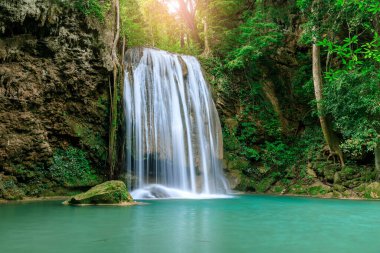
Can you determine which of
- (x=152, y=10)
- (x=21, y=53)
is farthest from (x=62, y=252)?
(x=152, y=10)

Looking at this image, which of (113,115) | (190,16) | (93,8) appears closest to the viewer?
(113,115)

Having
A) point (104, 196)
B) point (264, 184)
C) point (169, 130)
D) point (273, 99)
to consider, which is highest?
point (273, 99)

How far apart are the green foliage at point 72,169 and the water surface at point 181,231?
3.59 meters

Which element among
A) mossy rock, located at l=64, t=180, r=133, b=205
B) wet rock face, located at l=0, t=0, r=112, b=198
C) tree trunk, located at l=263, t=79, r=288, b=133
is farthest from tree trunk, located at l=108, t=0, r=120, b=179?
tree trunk, located at l=263, t=79, r=288, b=133

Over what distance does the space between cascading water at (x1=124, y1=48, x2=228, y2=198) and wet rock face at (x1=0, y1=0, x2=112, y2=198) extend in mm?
1350

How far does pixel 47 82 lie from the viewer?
36.3 feet

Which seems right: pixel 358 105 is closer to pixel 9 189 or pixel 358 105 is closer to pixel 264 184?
pixel 264 184

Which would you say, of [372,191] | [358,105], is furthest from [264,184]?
[358,105]

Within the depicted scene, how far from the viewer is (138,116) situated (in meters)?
12.9

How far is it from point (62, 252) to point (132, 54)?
11858 mm

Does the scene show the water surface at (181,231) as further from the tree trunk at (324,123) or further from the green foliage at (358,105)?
the tree trunk at (324,123)

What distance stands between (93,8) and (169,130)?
5.38 metres

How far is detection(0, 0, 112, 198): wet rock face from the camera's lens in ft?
33.4

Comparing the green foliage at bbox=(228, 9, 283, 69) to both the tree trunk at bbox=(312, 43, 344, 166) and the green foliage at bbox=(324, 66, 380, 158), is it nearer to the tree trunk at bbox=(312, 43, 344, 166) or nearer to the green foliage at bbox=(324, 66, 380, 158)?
the tree trunk at bbox=(312, 43, 344, 166)
